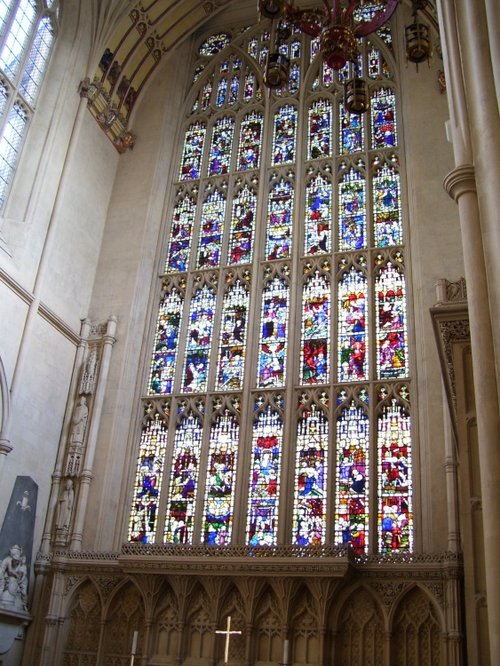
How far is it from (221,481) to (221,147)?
7884 millimetres

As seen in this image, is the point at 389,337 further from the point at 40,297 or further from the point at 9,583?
the point at 9,583

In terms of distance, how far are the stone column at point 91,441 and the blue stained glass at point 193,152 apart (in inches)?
165

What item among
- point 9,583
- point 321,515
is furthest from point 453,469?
point 9,583

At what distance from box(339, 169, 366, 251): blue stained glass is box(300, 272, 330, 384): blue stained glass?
94cm

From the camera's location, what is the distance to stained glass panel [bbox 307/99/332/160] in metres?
16.6

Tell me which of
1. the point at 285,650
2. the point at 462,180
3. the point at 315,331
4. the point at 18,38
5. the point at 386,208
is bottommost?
the point at 285,650

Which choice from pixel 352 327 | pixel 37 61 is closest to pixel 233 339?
pixel 352 327

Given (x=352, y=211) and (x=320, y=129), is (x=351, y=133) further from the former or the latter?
(x=352, y=211)

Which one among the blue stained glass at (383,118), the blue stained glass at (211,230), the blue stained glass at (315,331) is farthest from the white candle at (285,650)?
the blue stained glass at (383,118)

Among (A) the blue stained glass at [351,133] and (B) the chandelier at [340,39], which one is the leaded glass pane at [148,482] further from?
(B) the chandelier at [340,39]

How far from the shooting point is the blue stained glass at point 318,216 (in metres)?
15.5

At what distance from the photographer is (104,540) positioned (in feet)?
44.5

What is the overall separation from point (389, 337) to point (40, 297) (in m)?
6.35

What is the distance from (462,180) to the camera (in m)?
6.85
